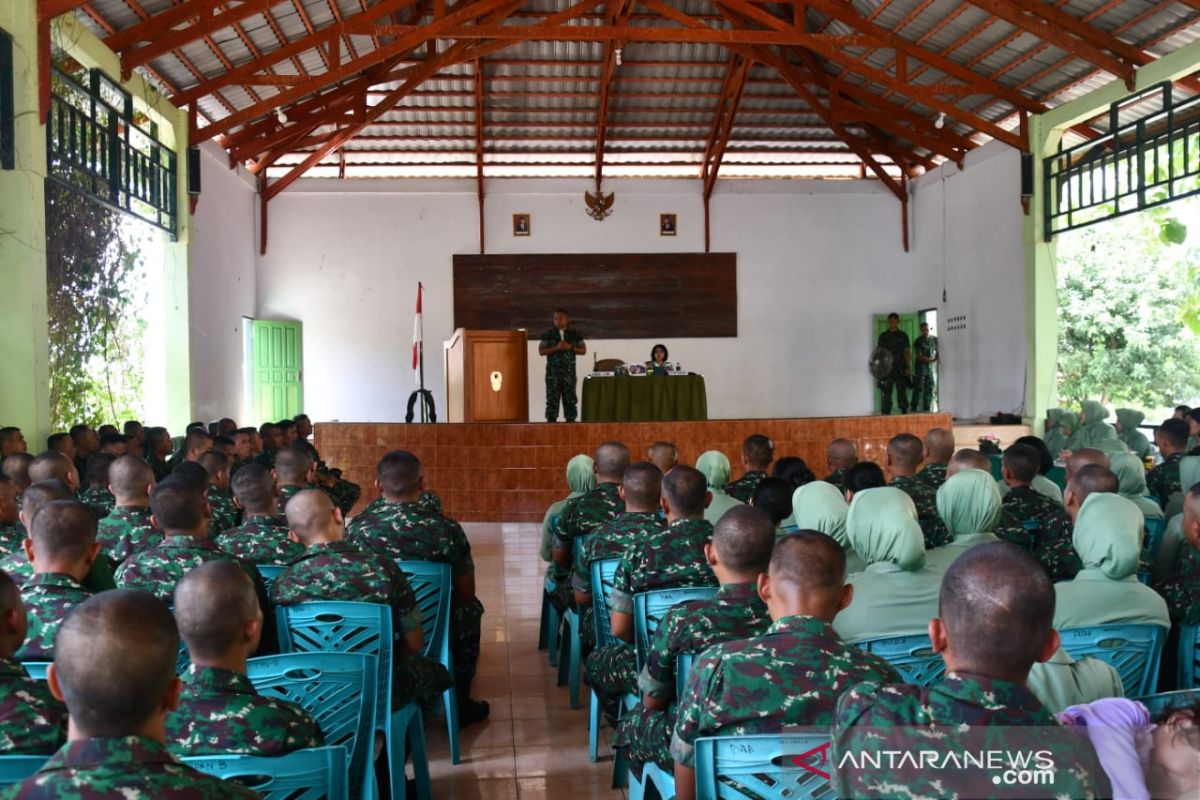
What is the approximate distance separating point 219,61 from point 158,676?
10.5 metres

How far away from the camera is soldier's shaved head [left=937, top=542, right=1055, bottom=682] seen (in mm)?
1410

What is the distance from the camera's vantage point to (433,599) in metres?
3.44

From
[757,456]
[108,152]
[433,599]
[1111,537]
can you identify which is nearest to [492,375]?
[108,152]

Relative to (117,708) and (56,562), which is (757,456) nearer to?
(56,562)

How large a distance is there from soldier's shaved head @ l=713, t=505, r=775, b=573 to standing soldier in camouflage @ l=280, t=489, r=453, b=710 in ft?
3.06

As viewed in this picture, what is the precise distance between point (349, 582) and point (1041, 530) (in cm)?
261

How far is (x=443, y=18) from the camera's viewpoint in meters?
10.2

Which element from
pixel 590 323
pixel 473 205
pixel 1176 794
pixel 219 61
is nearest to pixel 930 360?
pixel 590 323

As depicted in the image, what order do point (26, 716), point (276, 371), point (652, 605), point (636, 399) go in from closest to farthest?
point (26, 716) < point (652, 605) < point (636, 399) < point (276, 371)

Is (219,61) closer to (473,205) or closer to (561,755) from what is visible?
(473,205)

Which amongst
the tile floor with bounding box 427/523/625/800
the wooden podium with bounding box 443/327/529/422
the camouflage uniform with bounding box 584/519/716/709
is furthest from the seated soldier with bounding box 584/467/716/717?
the wooden podium with bounding box 443/327/529/422

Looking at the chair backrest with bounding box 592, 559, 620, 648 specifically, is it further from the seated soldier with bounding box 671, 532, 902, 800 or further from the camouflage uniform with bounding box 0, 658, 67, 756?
the camouflage uniform with bounding box 0, 658, 67, 756

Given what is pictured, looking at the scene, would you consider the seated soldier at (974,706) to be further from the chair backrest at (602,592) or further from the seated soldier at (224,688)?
the chair backrest at (602,592)

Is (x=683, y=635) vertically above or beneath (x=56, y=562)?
beneath
